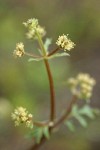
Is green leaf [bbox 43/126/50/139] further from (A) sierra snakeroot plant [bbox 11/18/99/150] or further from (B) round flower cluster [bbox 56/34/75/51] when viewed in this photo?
(B) round flower cluster [bbox 56/34/75/51]

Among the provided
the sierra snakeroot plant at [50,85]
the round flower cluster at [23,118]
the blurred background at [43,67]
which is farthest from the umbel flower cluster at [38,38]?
the blurred background at [43,67]

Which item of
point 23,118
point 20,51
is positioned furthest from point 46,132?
point 20,51

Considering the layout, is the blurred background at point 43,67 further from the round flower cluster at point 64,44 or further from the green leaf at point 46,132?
the round flower cluster at point 64,44

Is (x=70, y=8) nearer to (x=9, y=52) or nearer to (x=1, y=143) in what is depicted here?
(x=9, y=52)

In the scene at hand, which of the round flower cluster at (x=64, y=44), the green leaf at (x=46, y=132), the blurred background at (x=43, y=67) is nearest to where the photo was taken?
the round flower cluster at (x=64, y=44)

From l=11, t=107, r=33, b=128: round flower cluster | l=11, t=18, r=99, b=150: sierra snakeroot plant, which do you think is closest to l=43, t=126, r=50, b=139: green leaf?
l=11, t=18, r=99, b=150: sierra snakeroot plant

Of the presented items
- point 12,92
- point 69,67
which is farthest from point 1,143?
point 69,67

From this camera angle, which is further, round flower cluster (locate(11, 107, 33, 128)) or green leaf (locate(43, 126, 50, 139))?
green leaf (locate(43, 126, 50, 139))

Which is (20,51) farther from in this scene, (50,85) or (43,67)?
(43,67)
